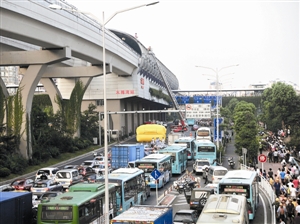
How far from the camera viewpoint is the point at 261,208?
76.6 feet

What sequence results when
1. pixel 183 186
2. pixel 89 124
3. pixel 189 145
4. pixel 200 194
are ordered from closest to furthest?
pixel 200 194
pixel 183 186
pixel 189 145
pixel 89 124

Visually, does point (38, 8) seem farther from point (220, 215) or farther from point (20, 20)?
point (220, 215)

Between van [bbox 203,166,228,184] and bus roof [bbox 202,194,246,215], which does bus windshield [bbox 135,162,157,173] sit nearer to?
van [bbox 203,166,228,184]

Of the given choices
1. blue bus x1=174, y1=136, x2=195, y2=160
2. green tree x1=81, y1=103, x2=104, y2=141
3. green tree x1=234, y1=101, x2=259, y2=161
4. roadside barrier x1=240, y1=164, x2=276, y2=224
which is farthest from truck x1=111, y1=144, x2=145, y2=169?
green tree x1=81, y1=103, x2=104, y2=141

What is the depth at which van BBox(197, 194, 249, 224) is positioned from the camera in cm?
1416

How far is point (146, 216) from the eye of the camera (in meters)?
15.1

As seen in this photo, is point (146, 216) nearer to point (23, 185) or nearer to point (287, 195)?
point (287, 195)

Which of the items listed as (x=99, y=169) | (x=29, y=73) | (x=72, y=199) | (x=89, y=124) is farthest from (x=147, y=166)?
(x=89, y=124)

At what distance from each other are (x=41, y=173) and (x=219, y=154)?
16698 millimetres

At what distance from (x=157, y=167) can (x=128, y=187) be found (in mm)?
7563

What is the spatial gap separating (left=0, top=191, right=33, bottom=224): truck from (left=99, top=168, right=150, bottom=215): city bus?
165 inches

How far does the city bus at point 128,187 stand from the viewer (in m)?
21.0

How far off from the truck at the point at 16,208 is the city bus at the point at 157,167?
39.6 feet

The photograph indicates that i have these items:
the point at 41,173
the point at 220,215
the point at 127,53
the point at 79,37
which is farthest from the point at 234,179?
the point at 127,53
